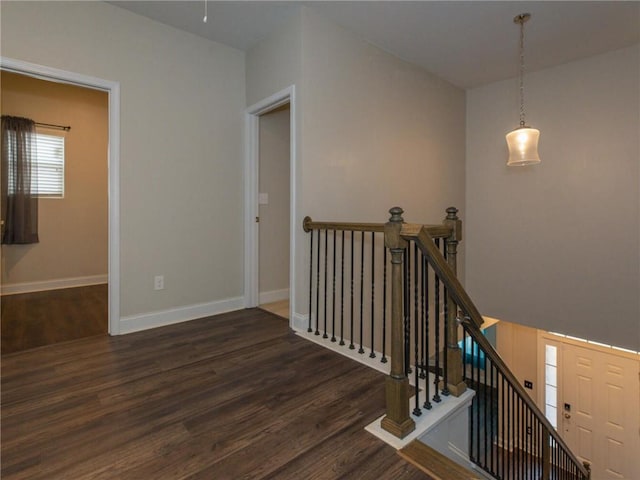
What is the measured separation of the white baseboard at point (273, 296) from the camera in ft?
12.2

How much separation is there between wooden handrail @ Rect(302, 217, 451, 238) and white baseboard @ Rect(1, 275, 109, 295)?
3.68 metres

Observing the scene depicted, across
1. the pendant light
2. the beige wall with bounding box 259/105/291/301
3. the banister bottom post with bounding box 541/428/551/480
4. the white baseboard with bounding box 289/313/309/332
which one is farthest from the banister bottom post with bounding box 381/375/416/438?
the pendant light

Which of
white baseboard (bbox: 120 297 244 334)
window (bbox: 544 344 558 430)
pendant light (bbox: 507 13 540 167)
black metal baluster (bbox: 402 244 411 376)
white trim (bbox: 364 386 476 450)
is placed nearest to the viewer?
white trim (bbox: 364 386 476 450)

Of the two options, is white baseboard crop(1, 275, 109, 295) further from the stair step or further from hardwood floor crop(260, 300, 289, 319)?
the stair step

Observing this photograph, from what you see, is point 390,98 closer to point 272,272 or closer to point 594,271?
point 272,272

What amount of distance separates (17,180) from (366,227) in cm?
442

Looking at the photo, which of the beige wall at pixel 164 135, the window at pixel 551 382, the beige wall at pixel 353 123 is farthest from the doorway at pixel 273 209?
the window at pixel 551 382

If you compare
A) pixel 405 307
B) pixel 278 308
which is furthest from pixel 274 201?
pixel 405 307

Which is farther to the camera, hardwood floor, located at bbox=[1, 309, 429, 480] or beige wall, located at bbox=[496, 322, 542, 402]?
beige wall, located at bbox=[496, 322, 542, 402]

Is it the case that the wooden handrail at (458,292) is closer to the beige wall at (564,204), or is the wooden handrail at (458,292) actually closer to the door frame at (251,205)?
the door frame at (251,205)

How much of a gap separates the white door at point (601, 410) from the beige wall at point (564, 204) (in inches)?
57.4

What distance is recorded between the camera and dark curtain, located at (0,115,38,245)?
4.07 m

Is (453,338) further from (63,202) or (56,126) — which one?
(56,126)

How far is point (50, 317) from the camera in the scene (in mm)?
3207
